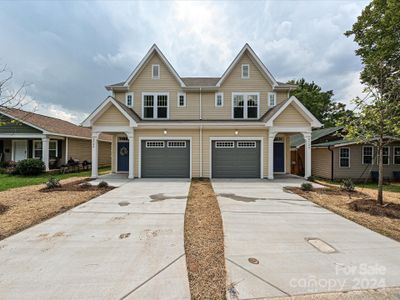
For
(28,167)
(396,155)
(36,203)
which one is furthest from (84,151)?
(396,155)

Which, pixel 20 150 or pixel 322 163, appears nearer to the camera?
pixel 322 163

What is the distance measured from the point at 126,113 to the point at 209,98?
6075 millimetres

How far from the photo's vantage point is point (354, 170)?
14.3 metres

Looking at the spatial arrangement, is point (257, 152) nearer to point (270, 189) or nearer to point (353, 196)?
point (270, 189)

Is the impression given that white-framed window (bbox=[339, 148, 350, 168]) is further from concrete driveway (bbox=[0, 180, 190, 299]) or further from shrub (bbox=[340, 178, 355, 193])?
concrete driveway (bbox=[0, 180, 190, 299])

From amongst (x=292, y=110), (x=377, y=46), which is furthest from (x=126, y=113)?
(x=377, y=46)

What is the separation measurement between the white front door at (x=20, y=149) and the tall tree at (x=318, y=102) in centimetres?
3597

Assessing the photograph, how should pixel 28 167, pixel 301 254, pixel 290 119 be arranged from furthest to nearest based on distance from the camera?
pixel 28 167
pixel 290 119
pixel 301 254

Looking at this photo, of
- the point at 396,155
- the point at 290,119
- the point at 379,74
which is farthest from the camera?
the point at 396,155

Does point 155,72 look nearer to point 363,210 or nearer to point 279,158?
point 279,158

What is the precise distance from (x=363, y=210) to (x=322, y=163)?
33.4 feet

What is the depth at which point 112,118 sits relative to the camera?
12.6 m

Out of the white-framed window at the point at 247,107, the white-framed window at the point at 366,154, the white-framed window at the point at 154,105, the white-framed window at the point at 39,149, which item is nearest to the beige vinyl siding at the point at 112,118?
the white-framed window at the point at 154,105

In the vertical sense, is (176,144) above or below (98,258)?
above
